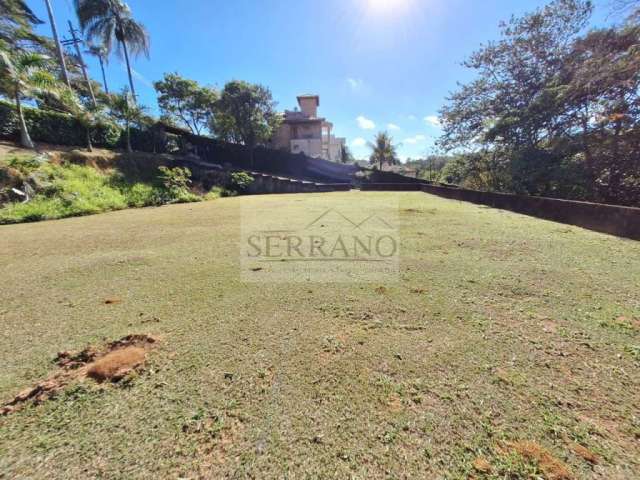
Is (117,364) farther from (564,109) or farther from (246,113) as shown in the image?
(246,113)

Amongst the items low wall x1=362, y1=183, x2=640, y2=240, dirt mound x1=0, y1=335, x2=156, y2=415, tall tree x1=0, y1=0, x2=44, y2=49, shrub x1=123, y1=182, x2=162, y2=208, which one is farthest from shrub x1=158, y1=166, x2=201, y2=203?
tall tree x1=0, y1=0, x2=44, y2=49

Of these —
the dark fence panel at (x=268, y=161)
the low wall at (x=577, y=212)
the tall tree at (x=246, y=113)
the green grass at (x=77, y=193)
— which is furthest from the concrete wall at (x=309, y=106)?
the low wall at (x=577, y=212)

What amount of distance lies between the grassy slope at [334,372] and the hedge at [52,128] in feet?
42.9

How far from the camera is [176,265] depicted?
3.40m

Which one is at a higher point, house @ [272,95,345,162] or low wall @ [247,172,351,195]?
house @ [272,95,345,162]

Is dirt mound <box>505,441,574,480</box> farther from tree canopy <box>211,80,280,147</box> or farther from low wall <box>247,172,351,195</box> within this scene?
tree canopy <box>211,80,280,147</box>

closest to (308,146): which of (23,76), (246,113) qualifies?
(246,113)

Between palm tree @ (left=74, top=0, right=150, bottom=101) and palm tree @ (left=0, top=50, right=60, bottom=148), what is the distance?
9.21 meters

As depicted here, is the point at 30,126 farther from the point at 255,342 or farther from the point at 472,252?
the point at 472,252

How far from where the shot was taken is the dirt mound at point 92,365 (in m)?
1.40

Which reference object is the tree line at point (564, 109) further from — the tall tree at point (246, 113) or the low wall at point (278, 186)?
the tall tree at point (246, 113)

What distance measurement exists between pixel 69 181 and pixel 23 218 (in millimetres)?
2845

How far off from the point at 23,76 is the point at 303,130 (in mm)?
23277

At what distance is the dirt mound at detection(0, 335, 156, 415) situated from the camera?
1.40m
